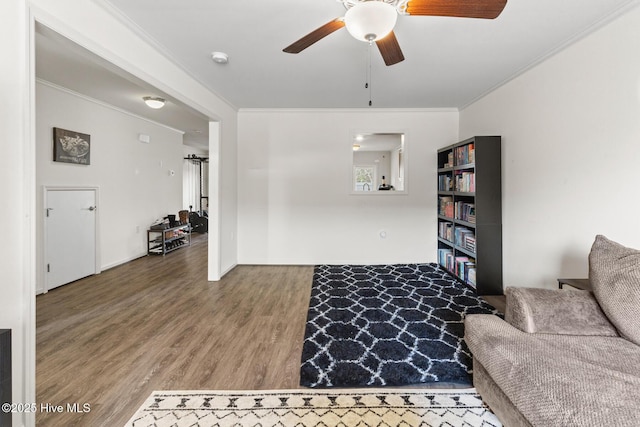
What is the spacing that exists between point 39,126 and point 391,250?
508cm

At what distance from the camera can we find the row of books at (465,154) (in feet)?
11.7

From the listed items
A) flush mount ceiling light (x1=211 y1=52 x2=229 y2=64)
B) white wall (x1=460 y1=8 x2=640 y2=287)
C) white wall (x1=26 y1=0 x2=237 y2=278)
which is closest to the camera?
white wall (x1=26 y1=0 x2=237 y2=278)

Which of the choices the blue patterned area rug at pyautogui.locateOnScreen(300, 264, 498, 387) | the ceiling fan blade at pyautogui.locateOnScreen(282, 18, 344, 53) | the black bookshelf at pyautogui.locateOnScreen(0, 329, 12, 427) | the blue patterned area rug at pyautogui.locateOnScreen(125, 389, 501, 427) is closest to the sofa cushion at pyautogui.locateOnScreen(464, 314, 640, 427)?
the blue patterned area rug at pyautogui.locateOnScreen(125, 389, 501, 427)

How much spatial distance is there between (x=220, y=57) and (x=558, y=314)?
11.0 feet

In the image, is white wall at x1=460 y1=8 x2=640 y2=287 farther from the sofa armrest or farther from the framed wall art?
the framed wall art

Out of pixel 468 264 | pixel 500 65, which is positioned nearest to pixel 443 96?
pixel 500 65

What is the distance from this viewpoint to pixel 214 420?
156cm

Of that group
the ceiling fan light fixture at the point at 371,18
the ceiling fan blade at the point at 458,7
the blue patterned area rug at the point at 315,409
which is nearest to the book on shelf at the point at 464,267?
the blue patterned area rug at the point at 315,409

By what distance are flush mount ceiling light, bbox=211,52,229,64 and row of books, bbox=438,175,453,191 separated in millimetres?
3409

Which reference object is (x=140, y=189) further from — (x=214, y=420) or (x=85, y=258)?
(x=214, y=420)

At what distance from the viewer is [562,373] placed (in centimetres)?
123

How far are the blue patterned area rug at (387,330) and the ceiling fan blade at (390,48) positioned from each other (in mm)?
2203

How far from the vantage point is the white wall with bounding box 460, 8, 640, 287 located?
2031 millimetres

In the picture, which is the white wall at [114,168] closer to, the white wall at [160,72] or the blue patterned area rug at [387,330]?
the white wall at [160,72]
